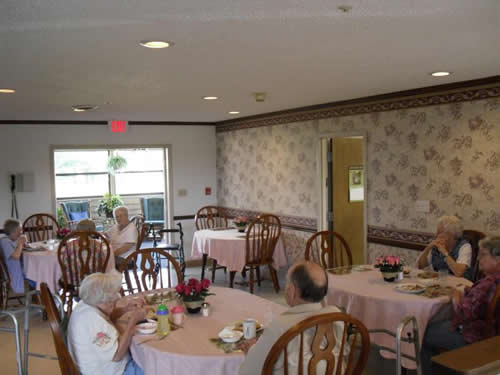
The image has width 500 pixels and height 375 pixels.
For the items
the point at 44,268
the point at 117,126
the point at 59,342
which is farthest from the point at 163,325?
the point at 117,126

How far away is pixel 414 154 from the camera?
4.86 metres

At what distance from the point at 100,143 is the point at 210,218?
6.72 ft

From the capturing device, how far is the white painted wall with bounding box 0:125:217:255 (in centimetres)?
698

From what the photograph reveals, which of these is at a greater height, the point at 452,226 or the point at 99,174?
the point at 99,174

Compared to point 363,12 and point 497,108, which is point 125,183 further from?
point 363,12

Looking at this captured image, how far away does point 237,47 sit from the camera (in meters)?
2.87

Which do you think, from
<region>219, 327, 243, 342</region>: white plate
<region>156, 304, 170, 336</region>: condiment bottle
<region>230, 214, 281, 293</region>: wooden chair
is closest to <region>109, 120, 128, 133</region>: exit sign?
<region>230, 214, 281, 293</region>: wooden chair

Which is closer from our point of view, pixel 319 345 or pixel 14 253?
pixel 319 345

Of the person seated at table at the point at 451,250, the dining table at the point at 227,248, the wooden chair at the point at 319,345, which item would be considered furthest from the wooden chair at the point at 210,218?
the wooden chair at the point at 319,345

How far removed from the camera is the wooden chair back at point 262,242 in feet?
19.7

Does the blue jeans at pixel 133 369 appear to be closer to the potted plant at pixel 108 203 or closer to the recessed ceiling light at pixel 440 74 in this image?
the recessed ceiling light at pixel 440 74

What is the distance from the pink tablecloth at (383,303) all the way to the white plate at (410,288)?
0.11ft

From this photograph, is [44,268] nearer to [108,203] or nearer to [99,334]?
[99,334]

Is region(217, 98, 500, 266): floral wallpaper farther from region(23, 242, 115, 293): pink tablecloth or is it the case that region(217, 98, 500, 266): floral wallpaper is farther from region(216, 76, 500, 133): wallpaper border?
region(23, 242, 115, 293): pink tablecloth
